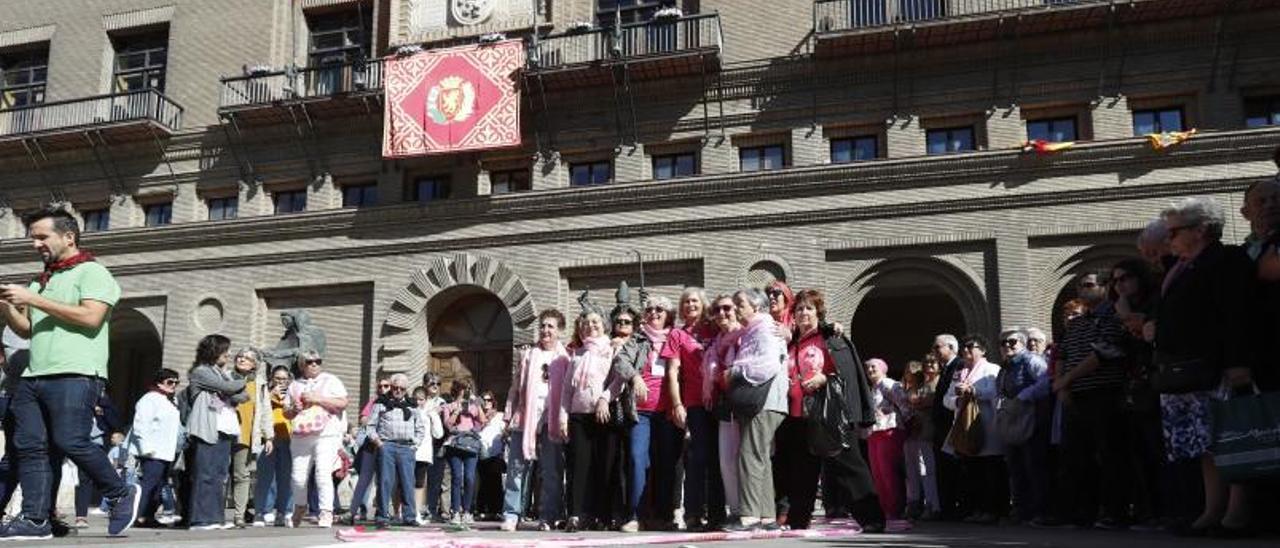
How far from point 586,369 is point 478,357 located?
12.8 meters

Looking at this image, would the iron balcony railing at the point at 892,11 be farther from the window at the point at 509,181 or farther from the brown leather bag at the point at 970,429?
the brown leather bag at the point at 970,429

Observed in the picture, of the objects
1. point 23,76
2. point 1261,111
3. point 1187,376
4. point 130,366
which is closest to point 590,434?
point 1187,376

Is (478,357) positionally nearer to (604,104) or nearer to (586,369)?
(604,104)

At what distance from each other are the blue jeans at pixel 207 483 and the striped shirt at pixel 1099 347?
6.99 meters

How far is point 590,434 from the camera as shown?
26.6 ft

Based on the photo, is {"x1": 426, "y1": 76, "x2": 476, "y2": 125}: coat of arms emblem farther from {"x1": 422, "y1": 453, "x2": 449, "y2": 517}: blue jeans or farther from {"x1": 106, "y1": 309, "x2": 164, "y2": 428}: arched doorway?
{"x1": 106, "y1": 309, "x2": 164, "y2": 428}: arched doorway

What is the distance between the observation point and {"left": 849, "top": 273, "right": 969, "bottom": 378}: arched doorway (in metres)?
22.4

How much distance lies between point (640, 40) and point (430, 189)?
5410 millimetres

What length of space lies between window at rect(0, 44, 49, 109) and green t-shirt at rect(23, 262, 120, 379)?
71.2ft

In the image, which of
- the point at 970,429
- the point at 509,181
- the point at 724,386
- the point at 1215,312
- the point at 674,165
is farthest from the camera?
the point at 509,181

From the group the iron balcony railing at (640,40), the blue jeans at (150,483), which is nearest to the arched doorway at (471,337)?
the iron balcony railing at (640,40)

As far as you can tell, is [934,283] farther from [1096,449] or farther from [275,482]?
[275,482]

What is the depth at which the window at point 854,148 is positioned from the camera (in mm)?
18875

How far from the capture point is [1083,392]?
25.4 ft
